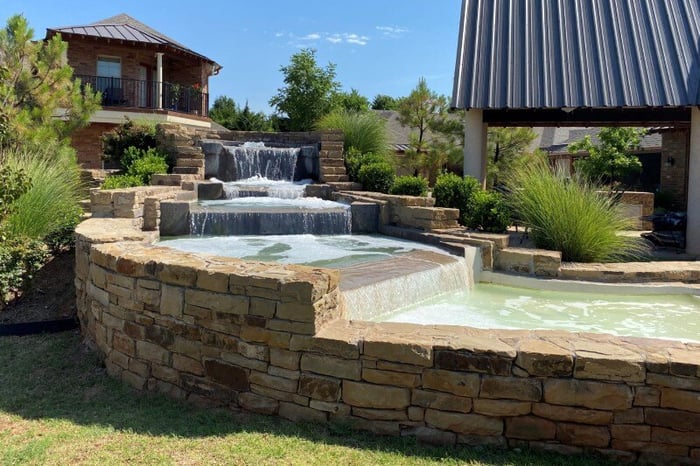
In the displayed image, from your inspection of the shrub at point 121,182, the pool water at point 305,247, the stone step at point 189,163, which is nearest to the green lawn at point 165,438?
the pool water at point 305,247

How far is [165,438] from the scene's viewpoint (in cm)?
302

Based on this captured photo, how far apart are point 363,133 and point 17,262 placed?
28.7 ft

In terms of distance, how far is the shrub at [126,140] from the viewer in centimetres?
1211

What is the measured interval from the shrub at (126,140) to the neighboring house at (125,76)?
18.5 feet

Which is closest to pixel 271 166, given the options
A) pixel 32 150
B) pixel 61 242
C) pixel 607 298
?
pixel 32 150

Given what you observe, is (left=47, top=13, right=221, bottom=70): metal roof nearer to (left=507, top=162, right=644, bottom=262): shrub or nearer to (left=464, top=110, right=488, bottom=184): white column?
(left=464, top=110, right=488, bottom=184): white column

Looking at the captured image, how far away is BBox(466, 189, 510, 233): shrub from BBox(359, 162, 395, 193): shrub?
9.54 feet

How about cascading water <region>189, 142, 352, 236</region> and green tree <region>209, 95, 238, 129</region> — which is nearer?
cascading water <region>189, 142, 352, 236</region>

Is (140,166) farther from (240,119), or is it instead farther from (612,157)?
(240,119)

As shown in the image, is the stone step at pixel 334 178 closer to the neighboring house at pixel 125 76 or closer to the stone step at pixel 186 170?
the stone step at pixel 186 170

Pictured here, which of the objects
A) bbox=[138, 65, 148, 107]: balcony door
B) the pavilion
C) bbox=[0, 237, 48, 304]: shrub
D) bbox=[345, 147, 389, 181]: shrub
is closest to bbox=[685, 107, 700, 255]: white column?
the pavilion

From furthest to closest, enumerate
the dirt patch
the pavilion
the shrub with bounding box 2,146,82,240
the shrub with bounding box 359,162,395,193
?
the shrub with bounding box 359,162,395,193, the pavilion, the shrub with bounding box 2,146,82,240, the dirt patch

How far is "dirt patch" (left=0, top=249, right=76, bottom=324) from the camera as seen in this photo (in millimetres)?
5340

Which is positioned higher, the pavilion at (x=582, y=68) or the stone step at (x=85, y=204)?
the pavilion at (x=582, y=68)
